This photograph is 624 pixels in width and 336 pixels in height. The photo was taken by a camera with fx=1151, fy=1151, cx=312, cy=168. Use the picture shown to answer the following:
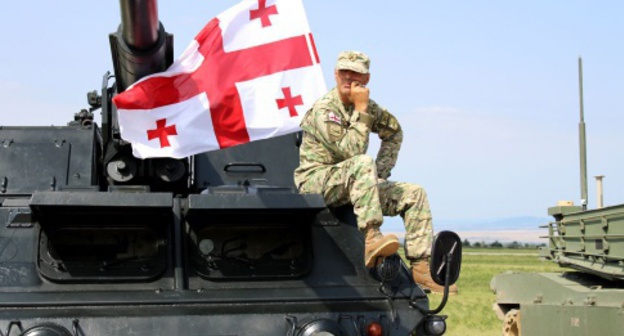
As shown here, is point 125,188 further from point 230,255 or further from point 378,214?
point 378,214

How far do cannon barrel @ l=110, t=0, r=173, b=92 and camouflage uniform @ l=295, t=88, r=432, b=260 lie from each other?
1059 mm

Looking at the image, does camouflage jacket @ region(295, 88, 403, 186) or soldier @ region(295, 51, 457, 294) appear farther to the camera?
camouflage jacket @ region(295, 88, 403, 186)

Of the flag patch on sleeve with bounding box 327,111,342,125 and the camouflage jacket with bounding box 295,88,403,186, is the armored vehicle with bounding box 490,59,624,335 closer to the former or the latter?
the camouflage jacket with bounding box 295,88,403,186

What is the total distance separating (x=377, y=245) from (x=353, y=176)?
543 mm

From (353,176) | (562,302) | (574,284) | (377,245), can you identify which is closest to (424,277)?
(377,245)

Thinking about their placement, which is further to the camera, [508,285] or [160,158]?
[508,285]

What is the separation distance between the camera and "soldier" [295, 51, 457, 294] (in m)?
6.54

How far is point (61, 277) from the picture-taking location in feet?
21.2

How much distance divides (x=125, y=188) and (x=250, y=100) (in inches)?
75.1

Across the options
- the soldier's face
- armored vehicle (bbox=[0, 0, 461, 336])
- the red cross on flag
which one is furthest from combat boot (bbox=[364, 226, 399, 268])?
the red cross on flag

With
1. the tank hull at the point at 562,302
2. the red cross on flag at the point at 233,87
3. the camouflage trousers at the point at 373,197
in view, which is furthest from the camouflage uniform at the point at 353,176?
the tank hull at the point at 562,302

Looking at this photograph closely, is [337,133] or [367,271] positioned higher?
[337,133]

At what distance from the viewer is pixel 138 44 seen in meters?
7.12

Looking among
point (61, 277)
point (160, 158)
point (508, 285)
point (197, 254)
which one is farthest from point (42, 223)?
→ point (508, 285)
